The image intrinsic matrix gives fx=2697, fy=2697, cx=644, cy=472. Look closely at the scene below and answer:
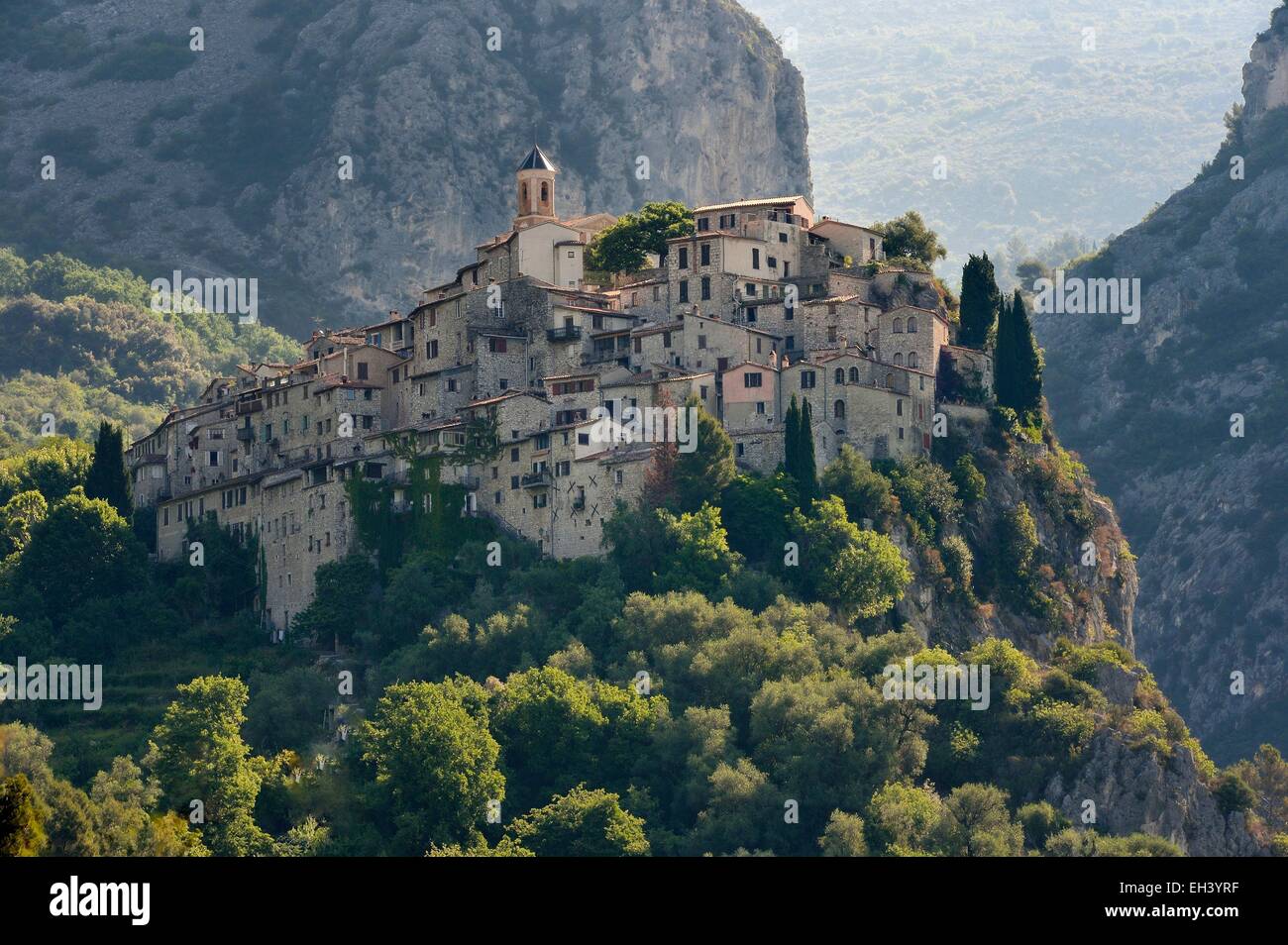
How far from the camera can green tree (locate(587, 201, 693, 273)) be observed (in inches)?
4417

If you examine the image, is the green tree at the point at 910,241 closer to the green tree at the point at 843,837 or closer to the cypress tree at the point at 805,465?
the cypress tree at the point at 805,465

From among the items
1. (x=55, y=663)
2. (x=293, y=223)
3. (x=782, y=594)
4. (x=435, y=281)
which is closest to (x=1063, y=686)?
(x=782, y=594)

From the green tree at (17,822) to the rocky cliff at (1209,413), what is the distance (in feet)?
272

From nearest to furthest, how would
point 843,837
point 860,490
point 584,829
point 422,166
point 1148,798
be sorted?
point 843,837
point 584,829
point 1148,798
point 860,490
point 422,166

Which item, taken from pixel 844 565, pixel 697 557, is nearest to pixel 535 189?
pixel 697 557

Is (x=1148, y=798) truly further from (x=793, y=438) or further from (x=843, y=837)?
(x=793, y=438)

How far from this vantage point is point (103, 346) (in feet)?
572

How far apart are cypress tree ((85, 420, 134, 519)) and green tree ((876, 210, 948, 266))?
32.2m

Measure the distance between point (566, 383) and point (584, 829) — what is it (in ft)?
70.2

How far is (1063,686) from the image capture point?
299 ft

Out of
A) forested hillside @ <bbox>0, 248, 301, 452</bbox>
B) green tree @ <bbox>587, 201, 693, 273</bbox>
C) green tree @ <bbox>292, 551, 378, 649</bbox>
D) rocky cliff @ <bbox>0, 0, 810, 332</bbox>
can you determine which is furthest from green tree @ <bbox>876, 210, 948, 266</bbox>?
rocky cliff @ <bbox>0, 0, 810, 332</bbox>

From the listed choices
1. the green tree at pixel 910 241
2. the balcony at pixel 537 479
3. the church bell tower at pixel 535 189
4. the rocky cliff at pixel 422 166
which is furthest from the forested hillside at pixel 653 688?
the rocky cliff at pixel 422 166

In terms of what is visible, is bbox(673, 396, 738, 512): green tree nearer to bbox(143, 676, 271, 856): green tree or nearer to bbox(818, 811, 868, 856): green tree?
bbox(818, 811, 868, 856): green tree
